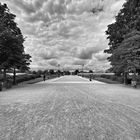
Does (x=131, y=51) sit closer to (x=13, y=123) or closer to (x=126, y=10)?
(x=126, y=10)

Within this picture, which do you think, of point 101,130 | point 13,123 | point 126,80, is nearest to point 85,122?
point 101,130

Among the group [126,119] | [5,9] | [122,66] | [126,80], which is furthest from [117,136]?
[5,9]

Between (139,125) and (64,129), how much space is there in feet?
8.00

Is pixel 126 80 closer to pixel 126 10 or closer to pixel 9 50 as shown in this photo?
pixel 126 10

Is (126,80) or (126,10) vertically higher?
(126,10)

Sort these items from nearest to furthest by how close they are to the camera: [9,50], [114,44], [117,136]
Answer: [117,136] < [9,50] < [114,44]

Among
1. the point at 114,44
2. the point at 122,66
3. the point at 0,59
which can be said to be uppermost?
the point at 114,44

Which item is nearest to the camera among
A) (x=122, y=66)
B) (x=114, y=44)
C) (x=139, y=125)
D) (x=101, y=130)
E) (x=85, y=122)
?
(x=101, y=130)

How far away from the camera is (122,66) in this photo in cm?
1131

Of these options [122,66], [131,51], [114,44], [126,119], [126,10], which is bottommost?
[126,119]

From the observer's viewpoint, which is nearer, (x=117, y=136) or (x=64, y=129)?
(x=117, y=136)

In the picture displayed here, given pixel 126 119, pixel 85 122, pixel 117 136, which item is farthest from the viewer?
pixel 126 119

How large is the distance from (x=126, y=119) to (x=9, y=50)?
466 inches

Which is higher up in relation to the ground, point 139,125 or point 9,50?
point 9,50
